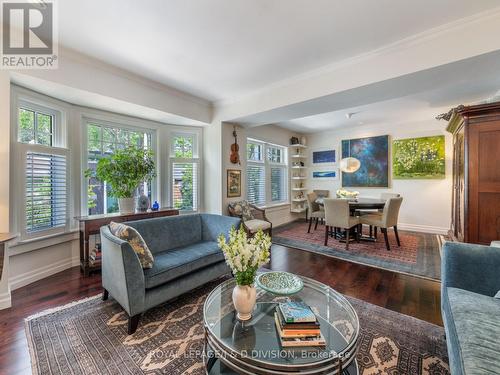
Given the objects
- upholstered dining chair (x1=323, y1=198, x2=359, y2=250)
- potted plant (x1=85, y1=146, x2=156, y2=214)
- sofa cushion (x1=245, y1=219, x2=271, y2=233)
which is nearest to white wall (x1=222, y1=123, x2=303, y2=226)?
sofa cushion (x1=245, y1=219, x2=271, y2=233)

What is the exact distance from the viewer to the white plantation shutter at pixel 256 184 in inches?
210

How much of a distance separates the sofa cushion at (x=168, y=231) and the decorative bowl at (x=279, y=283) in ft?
4.68

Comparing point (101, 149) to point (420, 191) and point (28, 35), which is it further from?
point (420, 191)

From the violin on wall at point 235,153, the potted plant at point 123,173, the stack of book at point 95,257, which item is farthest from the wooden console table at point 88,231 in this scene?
the violin on wall at point 235,153

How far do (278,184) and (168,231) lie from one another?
4.09m

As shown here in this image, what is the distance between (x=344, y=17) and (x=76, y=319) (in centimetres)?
365

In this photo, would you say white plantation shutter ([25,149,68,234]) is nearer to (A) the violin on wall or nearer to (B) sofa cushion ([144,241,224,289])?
(B) sofa cushion ([144,241,224,289])

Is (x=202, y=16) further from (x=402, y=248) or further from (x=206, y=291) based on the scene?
(x=402, y=248)

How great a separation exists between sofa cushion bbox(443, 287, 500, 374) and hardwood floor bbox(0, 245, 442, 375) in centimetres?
73

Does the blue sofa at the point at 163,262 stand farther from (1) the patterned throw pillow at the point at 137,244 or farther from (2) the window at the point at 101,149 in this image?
(2) the window at the point at 101,149

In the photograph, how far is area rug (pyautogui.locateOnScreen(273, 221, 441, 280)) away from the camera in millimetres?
3111

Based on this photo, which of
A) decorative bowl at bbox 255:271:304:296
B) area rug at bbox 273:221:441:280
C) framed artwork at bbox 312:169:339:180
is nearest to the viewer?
decorative bowl at bbox 255:271:304:296

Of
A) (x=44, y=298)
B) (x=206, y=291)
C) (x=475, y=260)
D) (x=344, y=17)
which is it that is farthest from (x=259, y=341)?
(x=344, y=17)

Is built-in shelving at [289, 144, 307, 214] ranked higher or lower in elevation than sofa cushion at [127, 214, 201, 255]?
higher
